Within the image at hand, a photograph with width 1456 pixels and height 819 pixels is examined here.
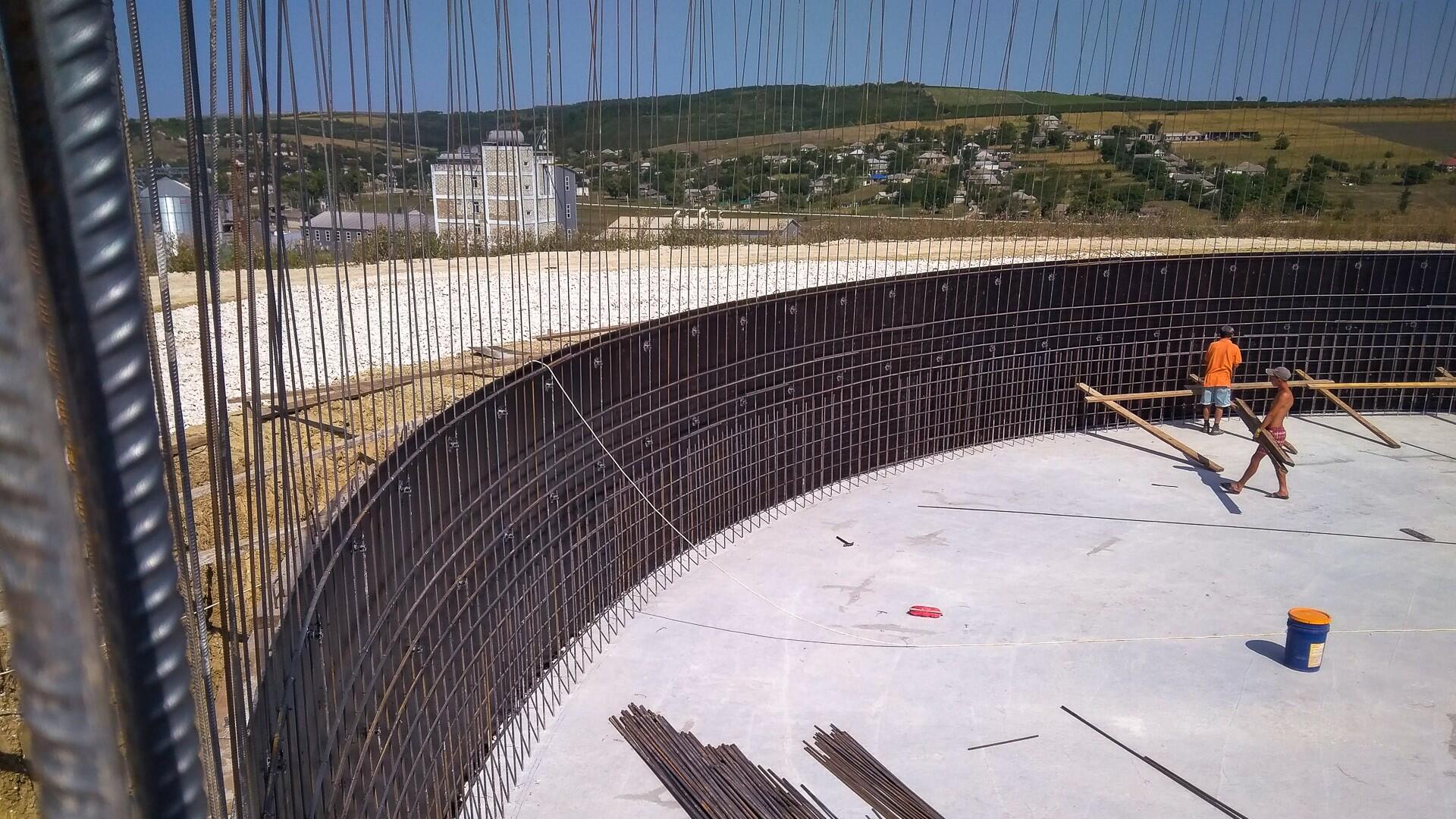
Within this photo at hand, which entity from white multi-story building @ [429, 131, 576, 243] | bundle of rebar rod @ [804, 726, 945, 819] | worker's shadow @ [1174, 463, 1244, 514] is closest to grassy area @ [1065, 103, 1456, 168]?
worker's shadow @ [1174, 463, 1244, 514]

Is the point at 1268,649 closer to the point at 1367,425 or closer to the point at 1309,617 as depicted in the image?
the point at 1309,617

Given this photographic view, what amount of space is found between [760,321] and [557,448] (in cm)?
271

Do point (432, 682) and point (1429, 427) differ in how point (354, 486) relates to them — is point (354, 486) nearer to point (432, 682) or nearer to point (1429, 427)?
point (432, 682)

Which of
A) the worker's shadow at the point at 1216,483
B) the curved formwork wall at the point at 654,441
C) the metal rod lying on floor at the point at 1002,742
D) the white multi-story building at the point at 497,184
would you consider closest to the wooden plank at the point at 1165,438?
the worker's shadow at the point at 1216,483

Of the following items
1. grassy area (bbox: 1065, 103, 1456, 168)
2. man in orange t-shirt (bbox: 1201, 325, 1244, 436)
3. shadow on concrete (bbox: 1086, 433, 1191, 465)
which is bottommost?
shadow on concrete (bbox: 1086, 433, 1191, 465)

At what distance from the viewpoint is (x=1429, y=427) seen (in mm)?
11422

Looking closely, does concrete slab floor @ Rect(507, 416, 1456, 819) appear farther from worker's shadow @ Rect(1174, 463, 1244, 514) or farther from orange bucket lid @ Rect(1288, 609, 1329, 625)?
orange bucket lid @ Rect(1288, 609, 1329, 625)

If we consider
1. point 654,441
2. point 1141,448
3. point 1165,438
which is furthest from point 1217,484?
point 654,441

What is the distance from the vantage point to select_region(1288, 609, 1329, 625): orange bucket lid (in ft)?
19.3

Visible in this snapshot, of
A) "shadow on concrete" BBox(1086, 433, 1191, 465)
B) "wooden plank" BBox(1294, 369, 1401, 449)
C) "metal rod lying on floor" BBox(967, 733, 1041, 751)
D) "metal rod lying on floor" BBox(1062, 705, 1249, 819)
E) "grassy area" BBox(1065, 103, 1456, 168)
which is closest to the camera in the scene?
"metal rod lying on floor" BBox(1062, 705, 1249, 819)

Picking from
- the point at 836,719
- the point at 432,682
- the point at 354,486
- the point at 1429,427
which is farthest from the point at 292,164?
the point at 1429,427

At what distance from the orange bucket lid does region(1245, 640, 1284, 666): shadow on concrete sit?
1.25 feet

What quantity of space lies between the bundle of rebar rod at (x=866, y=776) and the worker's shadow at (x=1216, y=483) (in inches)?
201

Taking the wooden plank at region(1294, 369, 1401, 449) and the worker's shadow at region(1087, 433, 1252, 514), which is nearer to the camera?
the worker's shadow at region(1087, 433, 1252, 514)
